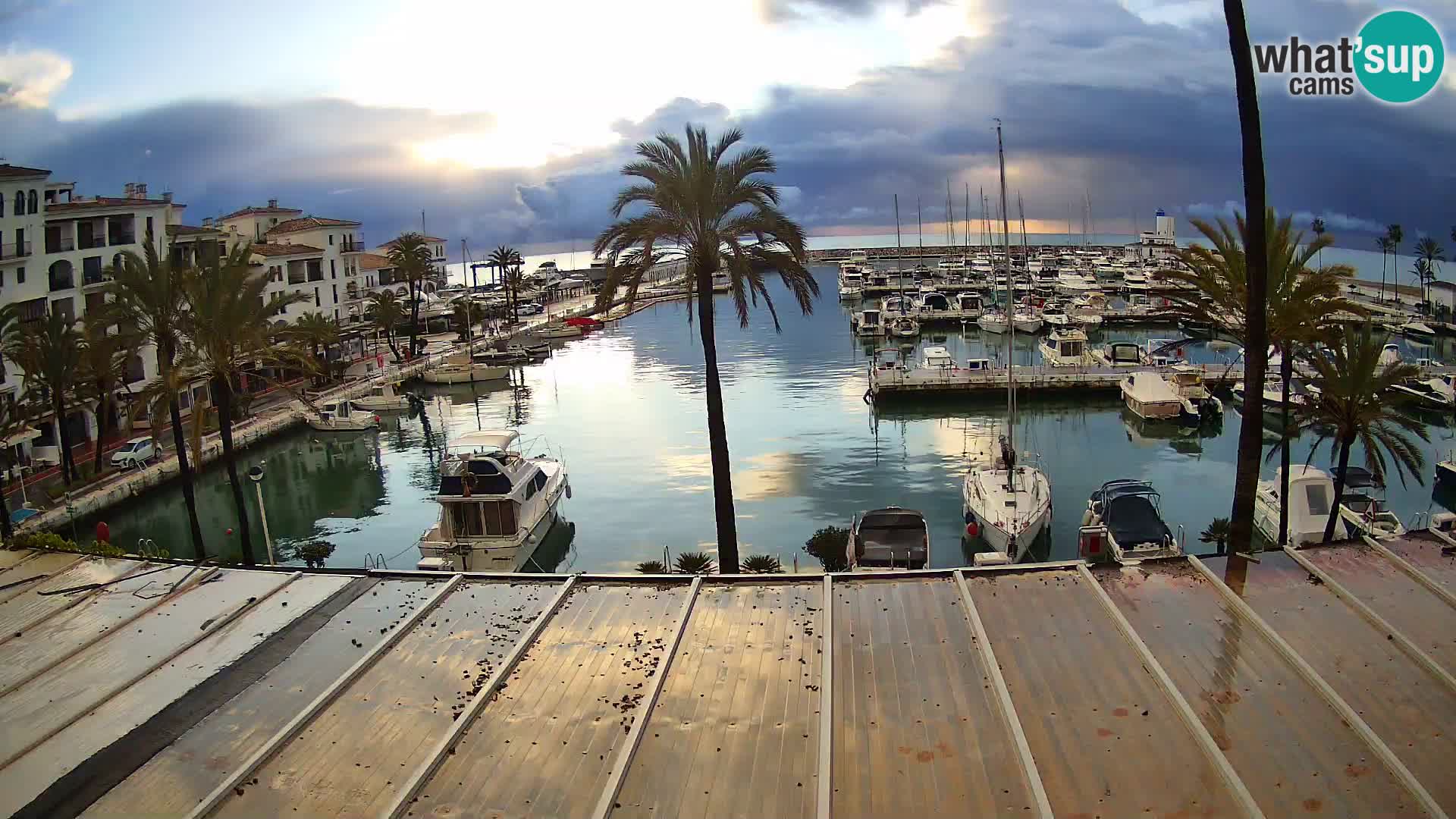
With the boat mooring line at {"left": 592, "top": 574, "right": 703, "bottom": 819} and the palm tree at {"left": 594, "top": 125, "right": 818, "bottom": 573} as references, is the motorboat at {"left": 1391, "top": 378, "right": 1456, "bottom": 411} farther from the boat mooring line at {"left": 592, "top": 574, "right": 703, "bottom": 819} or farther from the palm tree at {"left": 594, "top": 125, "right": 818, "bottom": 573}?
the boat mooring line at {"left": 592, "top": 574, "right": 703, "bottom": 819}

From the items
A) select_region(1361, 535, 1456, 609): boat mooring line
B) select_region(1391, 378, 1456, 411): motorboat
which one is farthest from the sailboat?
select_region(1391, 378, 1456, 411): motorboat

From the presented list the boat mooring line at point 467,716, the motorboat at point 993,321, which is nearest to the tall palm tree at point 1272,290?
the boat mooring line at point 467,716

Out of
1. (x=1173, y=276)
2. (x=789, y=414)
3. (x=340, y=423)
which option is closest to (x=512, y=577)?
(x=1173, y=276)

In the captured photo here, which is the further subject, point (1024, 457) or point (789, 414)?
point (789, 414)

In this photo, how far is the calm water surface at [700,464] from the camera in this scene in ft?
111

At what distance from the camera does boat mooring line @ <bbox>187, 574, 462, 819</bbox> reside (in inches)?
364

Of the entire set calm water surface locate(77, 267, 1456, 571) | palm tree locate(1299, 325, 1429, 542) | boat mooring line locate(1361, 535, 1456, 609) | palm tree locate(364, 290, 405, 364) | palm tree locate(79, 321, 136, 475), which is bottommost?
calm water surface locate(77, 267, 1456, 571)

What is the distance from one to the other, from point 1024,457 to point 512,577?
31850mm

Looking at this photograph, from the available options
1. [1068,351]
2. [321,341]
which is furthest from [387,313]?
[1068,351]

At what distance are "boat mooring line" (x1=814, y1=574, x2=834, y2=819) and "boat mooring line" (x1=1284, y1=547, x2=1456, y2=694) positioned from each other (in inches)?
253

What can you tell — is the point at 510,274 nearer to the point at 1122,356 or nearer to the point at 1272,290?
the point at 1122,356

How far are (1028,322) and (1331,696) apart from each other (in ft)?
257

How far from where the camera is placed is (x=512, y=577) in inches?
583

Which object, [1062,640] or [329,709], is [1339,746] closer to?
[1062,640]
